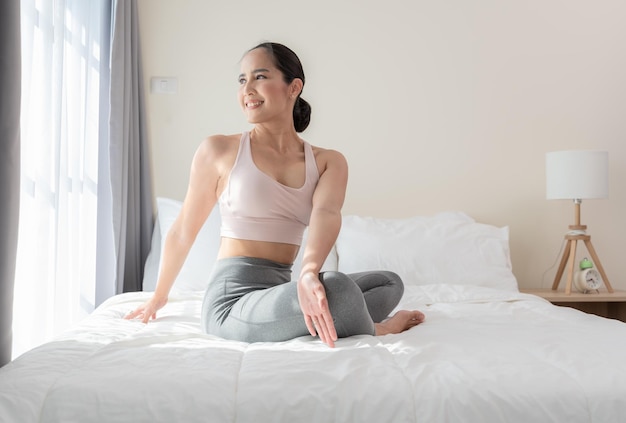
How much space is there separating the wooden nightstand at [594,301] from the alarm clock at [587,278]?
42mm

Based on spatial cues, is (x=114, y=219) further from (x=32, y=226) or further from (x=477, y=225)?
(x=477, y=225)

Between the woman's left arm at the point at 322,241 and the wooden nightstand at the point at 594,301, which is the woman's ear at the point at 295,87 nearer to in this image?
the woman's left arm at the point at 322,241

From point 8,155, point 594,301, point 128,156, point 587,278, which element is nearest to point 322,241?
point 8,155

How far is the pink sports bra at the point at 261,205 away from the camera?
5.94ft

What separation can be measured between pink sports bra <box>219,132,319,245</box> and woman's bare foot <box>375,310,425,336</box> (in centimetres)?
35

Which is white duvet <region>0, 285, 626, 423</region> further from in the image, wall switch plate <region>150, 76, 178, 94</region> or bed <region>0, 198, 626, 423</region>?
wall switch plate <region>150, 76, 178, 94</region>

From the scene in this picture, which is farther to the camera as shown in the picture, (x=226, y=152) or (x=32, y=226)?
(x=32, y=226)

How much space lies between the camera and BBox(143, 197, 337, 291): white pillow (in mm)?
2820

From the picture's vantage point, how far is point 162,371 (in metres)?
1.25

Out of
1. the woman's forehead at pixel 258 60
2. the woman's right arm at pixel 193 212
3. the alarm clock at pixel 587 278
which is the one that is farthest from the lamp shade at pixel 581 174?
the woman's right arm at pixel 193 212

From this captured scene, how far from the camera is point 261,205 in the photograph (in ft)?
5.92

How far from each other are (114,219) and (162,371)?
5.46ft

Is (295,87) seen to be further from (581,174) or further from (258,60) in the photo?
(581,174)

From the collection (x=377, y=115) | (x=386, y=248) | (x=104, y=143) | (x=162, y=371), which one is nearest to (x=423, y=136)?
(x=377, y=115)
